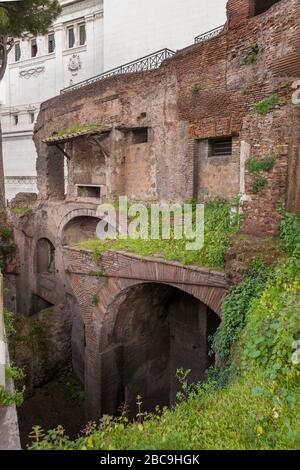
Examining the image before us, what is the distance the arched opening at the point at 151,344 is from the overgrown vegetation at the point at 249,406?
3570 mm

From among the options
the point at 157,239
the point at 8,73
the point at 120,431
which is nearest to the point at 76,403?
the point at 157,239

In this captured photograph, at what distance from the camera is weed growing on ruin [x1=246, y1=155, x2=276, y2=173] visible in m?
6.15

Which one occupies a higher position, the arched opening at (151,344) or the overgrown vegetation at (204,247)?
the overgrown vegetation at (204,247)

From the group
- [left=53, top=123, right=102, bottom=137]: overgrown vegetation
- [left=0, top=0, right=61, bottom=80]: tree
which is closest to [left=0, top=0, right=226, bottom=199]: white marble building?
[left=0, top=0, right=61, bottom=80]: tree

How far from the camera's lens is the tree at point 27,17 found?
1404cm

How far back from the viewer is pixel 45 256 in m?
16.8

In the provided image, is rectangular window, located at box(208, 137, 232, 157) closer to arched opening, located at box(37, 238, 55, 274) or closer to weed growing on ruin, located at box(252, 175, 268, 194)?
weed growing on ruin, located at box(252, 175, 268, 194)

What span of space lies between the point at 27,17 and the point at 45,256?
10215mm

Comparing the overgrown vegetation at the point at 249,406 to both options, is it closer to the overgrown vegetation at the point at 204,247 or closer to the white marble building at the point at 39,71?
the overgrown vegetation at the point at 204,247

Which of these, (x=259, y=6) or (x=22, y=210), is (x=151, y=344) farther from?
(x=22, y=210)

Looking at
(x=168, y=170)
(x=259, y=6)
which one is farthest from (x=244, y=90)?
(x=168, y=170)

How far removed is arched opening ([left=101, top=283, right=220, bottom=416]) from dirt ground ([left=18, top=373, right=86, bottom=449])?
1.56 meters

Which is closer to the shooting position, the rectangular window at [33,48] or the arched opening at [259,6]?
the arched opening at [259,6]

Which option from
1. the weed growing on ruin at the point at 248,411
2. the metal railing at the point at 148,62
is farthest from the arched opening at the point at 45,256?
the weed growing on ruin at the point at 248,411
